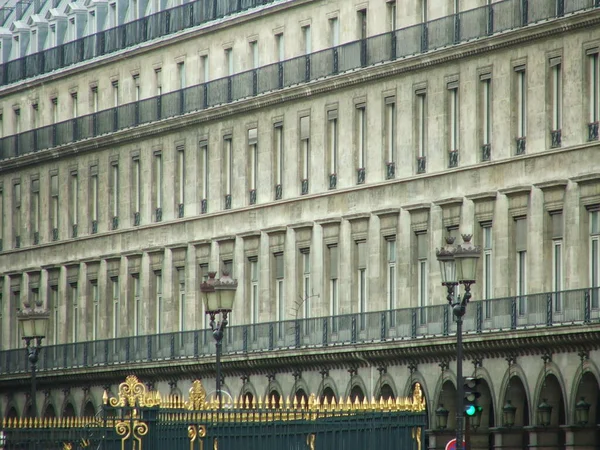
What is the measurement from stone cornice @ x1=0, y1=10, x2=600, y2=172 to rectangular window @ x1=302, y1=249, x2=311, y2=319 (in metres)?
5.34

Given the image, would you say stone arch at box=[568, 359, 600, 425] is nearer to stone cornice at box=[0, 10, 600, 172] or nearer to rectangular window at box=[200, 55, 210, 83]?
stone cornice at box=[0, 10, 600, 172]

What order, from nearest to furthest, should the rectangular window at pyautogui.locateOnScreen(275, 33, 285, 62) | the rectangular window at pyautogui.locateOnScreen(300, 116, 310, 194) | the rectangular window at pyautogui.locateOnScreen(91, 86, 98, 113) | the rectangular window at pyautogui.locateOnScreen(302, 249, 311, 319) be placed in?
the rectangular window at pyautogui.locateOnScreen(302, 249, 311, 319) → the rectangular window at pyautogui.locateOnScreen(300, 116, 310, 194) → the rectangular window at pyautogui.locateOnScreen(275, 33, 285, 62) → the rectangular window at pyautogui.locateOnScreen(91, 86, 98, 113)

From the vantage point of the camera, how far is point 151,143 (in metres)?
97.2

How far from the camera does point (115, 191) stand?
330 ft

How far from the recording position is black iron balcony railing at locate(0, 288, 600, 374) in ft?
230

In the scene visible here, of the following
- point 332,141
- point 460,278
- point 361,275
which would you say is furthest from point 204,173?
point 460,278

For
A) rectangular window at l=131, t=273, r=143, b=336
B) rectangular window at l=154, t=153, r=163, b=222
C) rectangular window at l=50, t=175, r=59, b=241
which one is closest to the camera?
rectangular window at l=154, t=153, r=163, b=222

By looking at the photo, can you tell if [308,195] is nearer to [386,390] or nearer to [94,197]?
[386,390]

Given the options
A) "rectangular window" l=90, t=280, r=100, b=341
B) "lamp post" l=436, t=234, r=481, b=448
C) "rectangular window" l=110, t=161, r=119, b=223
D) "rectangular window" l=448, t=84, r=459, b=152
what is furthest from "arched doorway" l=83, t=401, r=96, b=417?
"lamp post" l=436, t=234, r=481, b=448

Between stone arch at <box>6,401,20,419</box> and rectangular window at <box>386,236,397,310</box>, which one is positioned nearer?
rectangular window at <box>386,236,397,310</box>

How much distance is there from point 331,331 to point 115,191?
19.7 m

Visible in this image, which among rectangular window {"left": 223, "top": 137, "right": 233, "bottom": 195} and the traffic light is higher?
rectangular window {"left": 223, "top": 137, "right": 233, "bottom": 195}

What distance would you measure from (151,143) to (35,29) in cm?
Answer: 1492

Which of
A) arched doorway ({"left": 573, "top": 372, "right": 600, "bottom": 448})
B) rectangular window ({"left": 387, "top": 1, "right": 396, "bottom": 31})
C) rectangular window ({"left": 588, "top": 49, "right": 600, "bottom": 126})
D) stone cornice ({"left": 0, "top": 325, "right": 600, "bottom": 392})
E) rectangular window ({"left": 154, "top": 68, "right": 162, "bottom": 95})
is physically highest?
rectangular window ({"left": 154, "top": 68, "right": 162, "bottom": 95})
